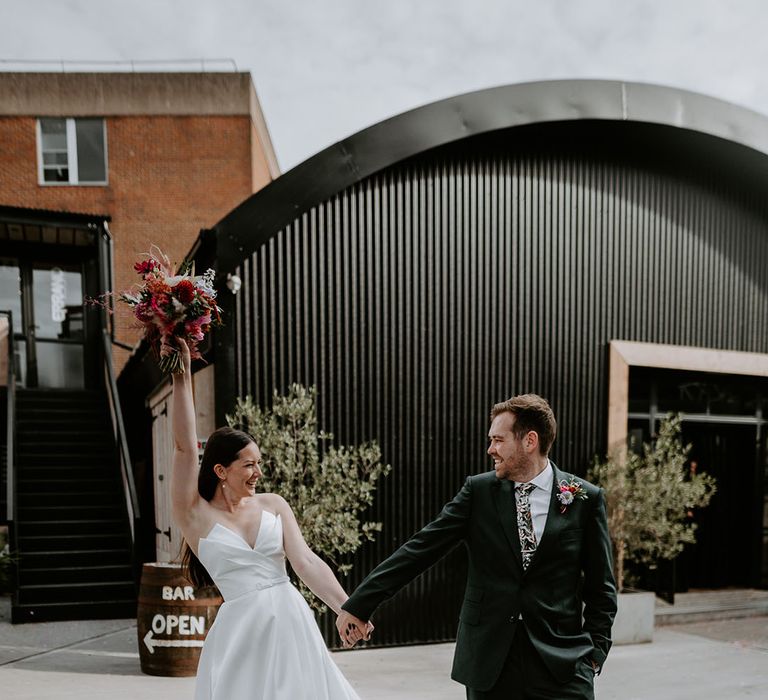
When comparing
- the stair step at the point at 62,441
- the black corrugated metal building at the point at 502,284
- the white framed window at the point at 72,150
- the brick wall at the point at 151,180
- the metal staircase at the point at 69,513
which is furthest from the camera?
the white framed window at the point at 72,150

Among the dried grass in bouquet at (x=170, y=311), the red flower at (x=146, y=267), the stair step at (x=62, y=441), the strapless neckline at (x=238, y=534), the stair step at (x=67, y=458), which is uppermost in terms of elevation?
the red flower at (x=146, y=267)

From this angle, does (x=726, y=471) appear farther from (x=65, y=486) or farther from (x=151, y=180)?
(x=151, y=180)

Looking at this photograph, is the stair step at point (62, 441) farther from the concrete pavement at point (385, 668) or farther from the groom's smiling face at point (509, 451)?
the groom's smiling face at point (509, 451)

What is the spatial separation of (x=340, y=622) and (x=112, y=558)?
23.5 ft

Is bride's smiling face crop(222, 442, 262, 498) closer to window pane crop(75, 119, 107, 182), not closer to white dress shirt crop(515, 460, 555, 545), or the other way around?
white dress shirt crop(515, 460, 555, 545)

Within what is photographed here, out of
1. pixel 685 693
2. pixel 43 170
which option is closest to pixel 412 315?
pixel 685 693

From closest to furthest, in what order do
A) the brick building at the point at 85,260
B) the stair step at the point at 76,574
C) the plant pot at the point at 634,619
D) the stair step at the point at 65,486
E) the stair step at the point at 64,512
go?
the plant pot at the point at 634,619 < the stair step at the point at 76,574 < the brick building at the point at 85,260 < the stair step at the point at 64,512 < the stair step at the point at 65,486

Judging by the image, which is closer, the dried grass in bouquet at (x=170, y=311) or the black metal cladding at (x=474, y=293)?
the dried grass in bouquet at (x=170, y=311)

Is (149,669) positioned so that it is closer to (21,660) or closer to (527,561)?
(21,660)

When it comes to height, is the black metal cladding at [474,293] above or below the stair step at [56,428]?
above

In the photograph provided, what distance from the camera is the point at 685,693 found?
621 cm

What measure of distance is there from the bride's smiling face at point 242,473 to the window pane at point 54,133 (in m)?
16.3

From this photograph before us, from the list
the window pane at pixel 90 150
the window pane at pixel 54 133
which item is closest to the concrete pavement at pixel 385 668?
the window pane at pixel 90 150

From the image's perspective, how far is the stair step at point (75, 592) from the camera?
8.26 metres
